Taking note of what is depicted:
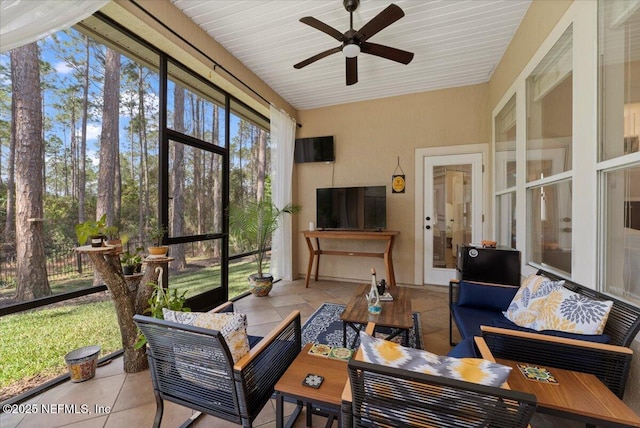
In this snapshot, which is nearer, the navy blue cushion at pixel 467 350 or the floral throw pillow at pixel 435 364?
the floral throw pillow at pixel 435 364

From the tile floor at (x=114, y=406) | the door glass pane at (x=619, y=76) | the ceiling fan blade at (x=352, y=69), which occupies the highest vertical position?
the ceiling fan blade at (x=352, y=69)

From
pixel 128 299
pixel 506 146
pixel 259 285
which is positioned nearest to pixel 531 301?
pixel 506 146

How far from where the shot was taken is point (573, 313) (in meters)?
1.43

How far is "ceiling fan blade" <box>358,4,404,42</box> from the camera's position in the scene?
2.05 meters

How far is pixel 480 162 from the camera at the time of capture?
3965 millimetres

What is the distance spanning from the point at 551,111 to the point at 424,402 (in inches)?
102

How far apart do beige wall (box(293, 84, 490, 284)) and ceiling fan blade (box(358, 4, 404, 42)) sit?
7.11ft

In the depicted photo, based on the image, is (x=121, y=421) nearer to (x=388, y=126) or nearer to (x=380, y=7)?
(x=380, y=7)

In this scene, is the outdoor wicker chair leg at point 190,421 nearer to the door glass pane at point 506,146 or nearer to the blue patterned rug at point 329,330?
the blue patterned rug at point 329,330

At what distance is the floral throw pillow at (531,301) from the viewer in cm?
169

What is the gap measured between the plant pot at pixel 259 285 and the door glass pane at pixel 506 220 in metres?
3.16

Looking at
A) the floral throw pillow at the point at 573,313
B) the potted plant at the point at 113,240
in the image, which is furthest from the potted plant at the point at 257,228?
the floral throw pillow at the point at 573,313

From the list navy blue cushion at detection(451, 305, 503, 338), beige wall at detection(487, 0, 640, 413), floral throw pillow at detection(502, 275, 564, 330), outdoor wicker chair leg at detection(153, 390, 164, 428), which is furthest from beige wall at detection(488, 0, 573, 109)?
outdoor wicker chair leg at detection(153, 390, 164, 428)

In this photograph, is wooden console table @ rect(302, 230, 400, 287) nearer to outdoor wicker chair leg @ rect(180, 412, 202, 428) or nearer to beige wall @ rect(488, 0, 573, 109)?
beige wall @ rect(488, 0, 573, 109)
